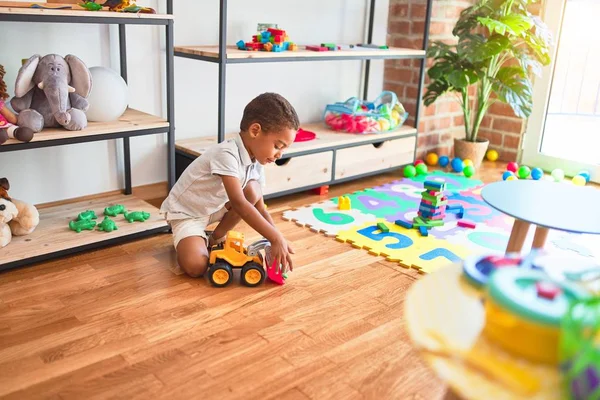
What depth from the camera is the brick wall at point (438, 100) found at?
3.49 meters

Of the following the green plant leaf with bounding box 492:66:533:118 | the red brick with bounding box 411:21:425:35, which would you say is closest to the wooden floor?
the green plant leaf with bounding box 492:66:533:118

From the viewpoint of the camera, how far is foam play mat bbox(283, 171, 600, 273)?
2305 mm

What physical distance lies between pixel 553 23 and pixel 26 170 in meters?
2.99

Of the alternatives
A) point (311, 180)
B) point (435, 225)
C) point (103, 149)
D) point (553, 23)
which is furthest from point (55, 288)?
point (553, 23)

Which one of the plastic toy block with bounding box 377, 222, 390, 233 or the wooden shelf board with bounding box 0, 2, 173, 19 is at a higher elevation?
the wooden shelf board with bounding box 0, 2, 173, 19

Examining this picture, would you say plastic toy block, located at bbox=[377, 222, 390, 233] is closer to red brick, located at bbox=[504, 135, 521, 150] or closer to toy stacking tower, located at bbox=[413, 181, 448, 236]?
toy stacking tower, located at bbox=[413, 181, 448, 236]

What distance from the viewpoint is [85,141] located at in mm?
2094

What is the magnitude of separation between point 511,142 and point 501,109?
224 mm

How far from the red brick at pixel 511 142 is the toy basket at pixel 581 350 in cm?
319

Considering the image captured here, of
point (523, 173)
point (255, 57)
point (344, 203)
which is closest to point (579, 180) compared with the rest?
point (523, 173)

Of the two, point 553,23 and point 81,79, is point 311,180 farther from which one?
point 553,23

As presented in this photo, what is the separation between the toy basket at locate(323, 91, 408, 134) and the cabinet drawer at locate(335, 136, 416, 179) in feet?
0.31

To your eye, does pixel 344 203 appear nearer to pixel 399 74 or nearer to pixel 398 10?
pixel 399 74

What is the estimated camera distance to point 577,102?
3.72 m
